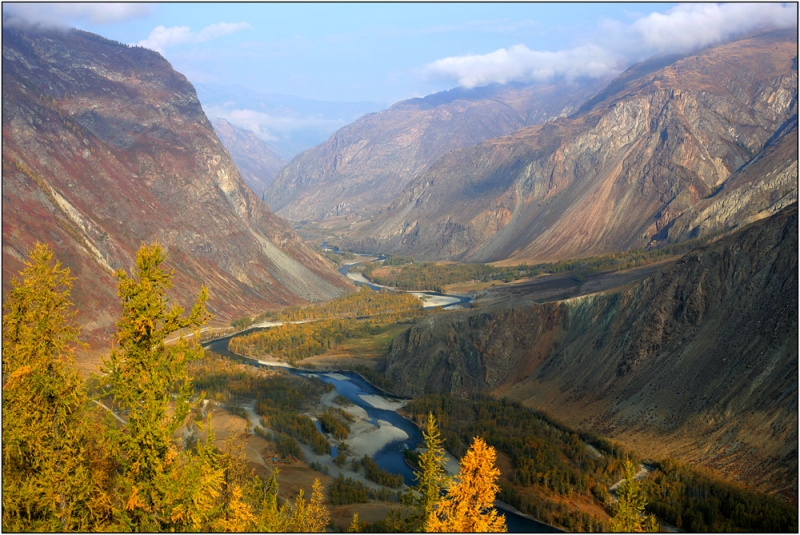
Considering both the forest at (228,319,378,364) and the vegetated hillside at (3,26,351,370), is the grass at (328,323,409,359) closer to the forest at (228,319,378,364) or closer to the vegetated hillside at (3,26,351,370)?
the forest at (228,319,378,364)

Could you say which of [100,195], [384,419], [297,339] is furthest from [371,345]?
[100,195]

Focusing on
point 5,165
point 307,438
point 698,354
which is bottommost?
point 307,438

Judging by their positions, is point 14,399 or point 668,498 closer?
point 14,399

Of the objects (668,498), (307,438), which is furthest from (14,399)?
(307,438)

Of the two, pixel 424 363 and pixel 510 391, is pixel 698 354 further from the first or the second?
pixel 424 363

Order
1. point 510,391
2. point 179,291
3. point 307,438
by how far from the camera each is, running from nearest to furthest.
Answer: point 307,438 < point 510,391 < point 179,291

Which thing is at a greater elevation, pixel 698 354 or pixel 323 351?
pixel 698 354

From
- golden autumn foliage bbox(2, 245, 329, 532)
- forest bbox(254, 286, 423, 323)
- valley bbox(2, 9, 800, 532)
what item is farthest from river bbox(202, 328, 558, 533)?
golden autumn foliage bbox(2, 245, 329, 532)
